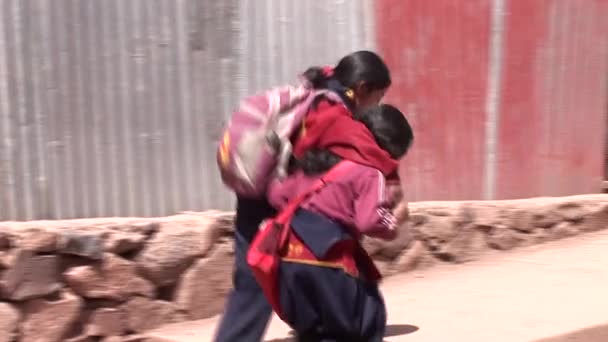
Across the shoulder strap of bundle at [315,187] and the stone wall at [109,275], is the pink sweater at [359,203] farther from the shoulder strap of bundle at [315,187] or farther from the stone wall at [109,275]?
the stone wall at [109,275]

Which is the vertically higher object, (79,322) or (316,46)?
(316,46)

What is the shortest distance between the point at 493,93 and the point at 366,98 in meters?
2.54

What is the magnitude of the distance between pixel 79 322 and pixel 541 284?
252 cm

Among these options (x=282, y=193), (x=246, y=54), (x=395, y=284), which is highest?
(x=246, y=54)

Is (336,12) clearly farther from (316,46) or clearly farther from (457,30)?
(457,30)

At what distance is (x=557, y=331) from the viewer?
4746 mm

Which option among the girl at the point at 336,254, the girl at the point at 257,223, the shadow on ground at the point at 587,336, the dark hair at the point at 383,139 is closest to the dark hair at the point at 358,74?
the girl at the point at 257,223

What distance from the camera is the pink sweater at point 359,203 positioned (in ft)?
10.8

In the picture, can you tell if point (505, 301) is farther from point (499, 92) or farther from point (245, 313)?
point (245, 313)

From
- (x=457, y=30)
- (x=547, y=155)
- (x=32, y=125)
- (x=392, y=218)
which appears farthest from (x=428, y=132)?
(x=392, y=218)

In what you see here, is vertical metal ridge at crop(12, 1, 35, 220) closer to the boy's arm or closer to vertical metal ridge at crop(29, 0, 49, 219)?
vertical metal ridge at crop(29, 0, 49, 219)

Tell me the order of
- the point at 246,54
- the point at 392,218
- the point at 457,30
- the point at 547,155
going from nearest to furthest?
the point at 392,218, the point at 246,54, the point at 457,30, the point at 547,155

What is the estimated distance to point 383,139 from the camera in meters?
3.49

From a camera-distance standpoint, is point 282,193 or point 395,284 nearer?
point 282,193
